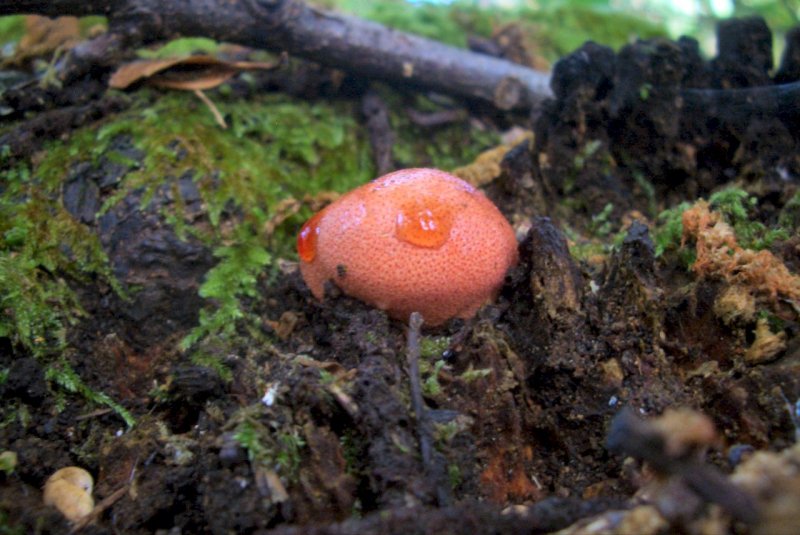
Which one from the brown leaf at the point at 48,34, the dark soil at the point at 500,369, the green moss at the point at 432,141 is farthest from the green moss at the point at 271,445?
the brown leaf at the point at 48,34

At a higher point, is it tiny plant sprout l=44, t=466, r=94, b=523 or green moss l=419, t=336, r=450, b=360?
green moss l=419, t=336, r=450, b=360

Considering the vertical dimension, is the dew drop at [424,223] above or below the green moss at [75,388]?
above

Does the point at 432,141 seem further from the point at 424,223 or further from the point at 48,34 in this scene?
the point at 48,34

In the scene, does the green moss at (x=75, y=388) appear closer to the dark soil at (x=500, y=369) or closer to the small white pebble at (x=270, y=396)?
the dark soil at (x=500, y=369)

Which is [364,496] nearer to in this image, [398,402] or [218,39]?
[398,402]

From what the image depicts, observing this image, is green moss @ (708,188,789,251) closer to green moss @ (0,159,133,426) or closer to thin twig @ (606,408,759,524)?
thin twig @ (606,408,759,524)

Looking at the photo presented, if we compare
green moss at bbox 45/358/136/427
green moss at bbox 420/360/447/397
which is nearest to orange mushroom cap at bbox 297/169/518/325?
green moss at bbox 420/360/447/397

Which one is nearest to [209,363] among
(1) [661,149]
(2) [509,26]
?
(1) [661,149]
